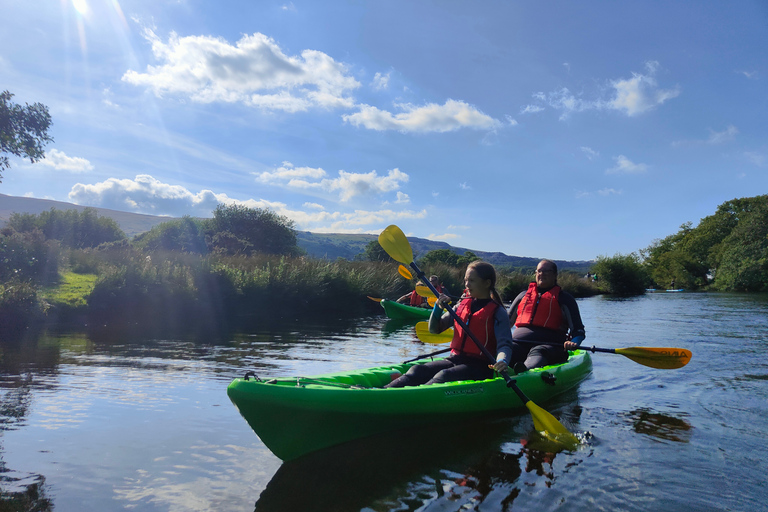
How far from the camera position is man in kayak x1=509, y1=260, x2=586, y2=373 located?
17.6ft

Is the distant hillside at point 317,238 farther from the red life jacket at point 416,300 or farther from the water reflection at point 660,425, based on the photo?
the water reflection at point 660,425

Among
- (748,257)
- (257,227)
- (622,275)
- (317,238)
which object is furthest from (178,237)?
(317,238)

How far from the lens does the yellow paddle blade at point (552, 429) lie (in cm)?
369

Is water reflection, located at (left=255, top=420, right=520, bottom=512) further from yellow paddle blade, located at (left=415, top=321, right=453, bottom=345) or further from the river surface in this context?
yellow paddle blade, located at (left=415, top=321, right=453, bottom=345)

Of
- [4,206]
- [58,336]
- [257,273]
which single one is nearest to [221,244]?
[257,273]

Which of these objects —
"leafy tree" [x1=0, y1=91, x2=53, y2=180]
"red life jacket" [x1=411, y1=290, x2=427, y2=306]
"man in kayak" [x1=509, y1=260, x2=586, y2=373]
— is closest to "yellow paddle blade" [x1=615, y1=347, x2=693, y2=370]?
"man in kayak" [x1=509, y1=260, x2=586, y2=373]

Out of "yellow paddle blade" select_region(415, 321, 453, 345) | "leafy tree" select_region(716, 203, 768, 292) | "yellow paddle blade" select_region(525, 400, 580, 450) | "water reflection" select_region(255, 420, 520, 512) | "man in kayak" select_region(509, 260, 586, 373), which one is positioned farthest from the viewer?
"leafy tree" select_region(716, 203, 768, 292)

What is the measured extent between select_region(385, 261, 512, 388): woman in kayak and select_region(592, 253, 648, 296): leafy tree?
34.6 m

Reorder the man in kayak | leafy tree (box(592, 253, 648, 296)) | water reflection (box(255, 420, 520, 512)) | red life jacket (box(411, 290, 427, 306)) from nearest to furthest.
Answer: water reflection (box(255, 420, 520, 512)) < the man in kayak < red life jacket (box(411, 290, 427, 306)) < leafy tree (box(592, 253, 648, 296))

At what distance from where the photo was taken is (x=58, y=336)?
8406 mm

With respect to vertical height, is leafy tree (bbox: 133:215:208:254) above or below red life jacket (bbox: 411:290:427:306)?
above

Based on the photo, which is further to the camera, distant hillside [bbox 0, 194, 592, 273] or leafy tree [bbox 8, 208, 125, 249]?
distant hillside [bbox 0, 194, 592, 273]

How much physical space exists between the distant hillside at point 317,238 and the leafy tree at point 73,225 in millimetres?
38717

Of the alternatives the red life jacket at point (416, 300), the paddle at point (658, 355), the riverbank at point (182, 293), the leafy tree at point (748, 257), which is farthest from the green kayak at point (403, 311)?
the leafy tree at point (748, 257)
